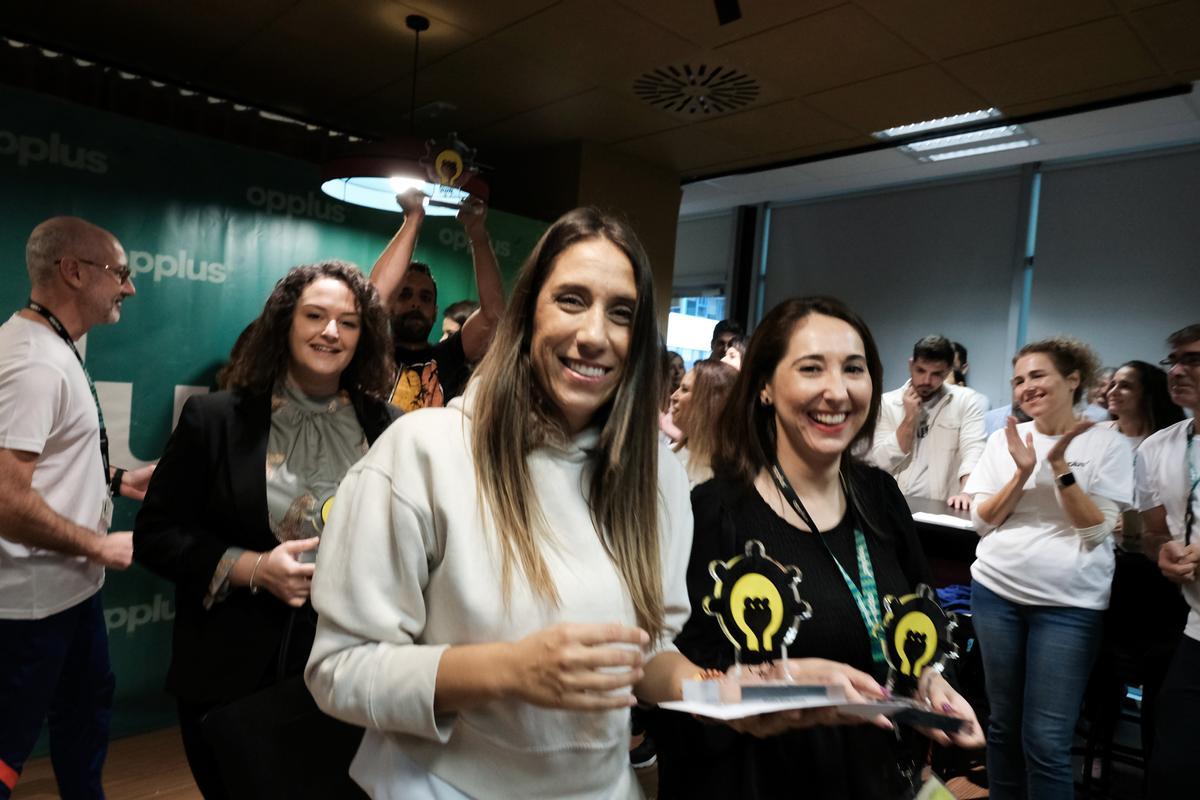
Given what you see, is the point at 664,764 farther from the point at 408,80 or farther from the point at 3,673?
the point at 408,80

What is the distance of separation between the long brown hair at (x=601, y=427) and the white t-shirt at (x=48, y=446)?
1.41 metres

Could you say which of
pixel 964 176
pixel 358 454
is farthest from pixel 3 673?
pixel 964 176

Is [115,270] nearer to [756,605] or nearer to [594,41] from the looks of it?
[756,605]

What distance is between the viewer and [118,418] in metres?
3.16

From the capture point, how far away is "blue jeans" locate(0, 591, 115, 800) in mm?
1846

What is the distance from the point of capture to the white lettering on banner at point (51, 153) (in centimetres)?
292

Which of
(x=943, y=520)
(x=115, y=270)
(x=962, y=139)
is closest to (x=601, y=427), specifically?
(x=115, y=270)

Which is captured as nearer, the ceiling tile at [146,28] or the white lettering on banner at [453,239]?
the ceiling tile at [146,28]

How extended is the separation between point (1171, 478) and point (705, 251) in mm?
6123

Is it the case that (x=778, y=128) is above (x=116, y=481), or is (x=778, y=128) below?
above

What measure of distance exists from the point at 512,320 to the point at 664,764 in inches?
33.5

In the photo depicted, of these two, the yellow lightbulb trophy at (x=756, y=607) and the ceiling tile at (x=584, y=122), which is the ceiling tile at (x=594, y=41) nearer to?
the ceiling tile at (x=584, y=122)

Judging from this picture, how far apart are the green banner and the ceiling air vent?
2003mm

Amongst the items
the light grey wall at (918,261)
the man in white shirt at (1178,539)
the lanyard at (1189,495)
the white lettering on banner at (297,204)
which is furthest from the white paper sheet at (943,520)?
the light grey wall at (918,261)
